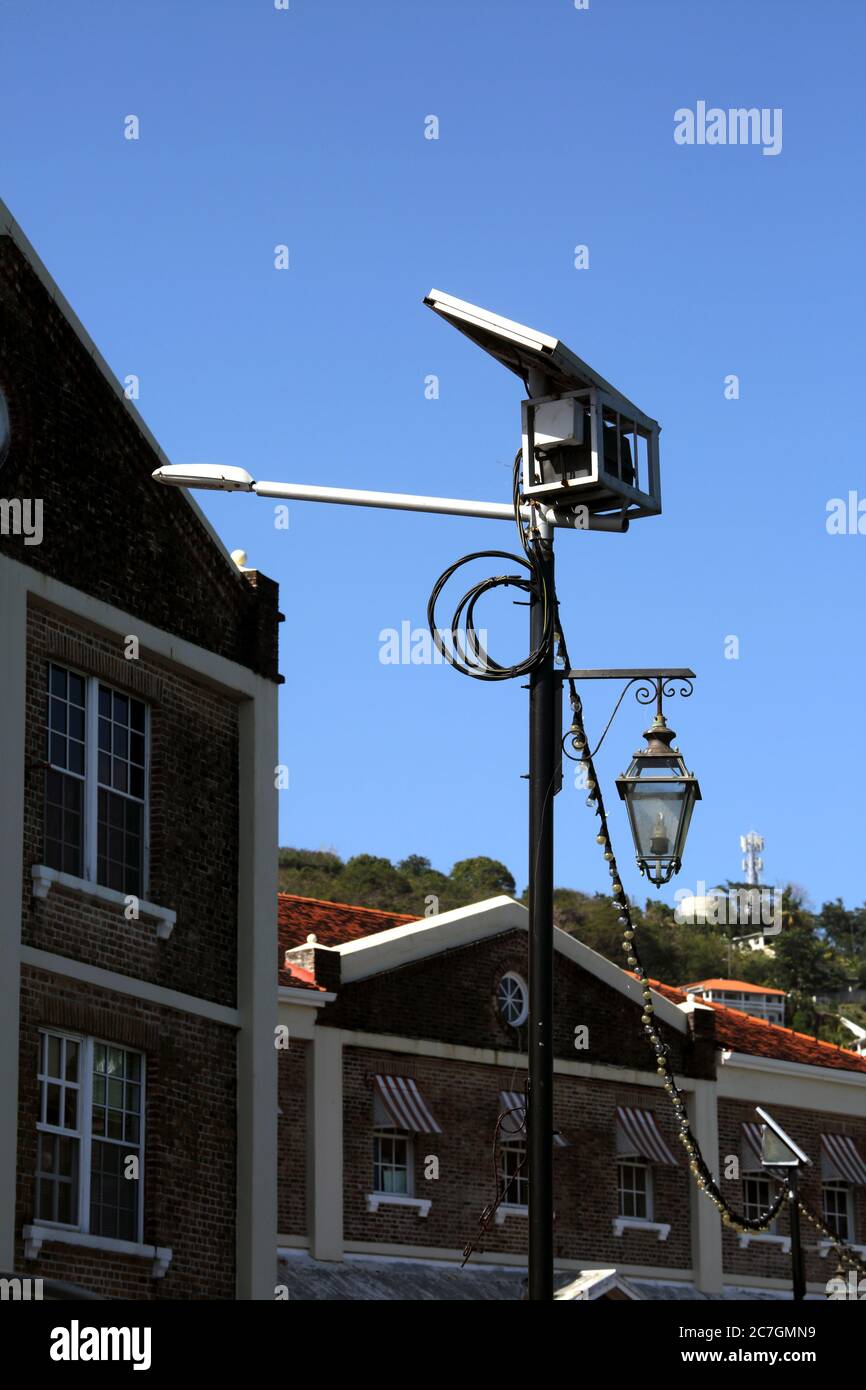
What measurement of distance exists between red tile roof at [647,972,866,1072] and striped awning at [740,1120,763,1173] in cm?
138

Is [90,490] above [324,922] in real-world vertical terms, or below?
above

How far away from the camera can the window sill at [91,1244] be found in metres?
18.4

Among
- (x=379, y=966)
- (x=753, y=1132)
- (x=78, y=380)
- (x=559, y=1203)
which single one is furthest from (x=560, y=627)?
(x=753, y=1132)

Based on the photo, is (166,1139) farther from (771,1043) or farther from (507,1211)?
(771,1043)

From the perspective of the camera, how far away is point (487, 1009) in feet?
117

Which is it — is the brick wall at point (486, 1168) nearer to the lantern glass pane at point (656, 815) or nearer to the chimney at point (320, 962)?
the chimney at point (320, 962)

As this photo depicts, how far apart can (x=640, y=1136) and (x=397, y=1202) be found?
233 inches

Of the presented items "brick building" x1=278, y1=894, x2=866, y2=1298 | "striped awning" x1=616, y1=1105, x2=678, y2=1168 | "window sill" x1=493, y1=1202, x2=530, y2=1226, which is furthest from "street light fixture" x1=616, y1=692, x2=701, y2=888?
"striped awning" x1=616, y1=1105, x2=678, y2=1168

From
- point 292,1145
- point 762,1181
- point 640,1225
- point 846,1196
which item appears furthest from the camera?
point 846,1196

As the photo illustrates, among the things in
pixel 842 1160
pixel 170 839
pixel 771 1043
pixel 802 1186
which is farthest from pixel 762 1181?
pixel 170 839

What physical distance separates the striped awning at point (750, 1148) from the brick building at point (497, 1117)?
0.04 meters

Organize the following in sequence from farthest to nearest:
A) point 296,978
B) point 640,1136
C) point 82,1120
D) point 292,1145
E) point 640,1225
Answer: point 640,1136 → point 640,1225 → point 296,978 → point 292,1145 → point 82,1120

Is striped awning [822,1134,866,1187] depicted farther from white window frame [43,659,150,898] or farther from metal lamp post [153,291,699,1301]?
metal lamp post [153,291,699,1301]
